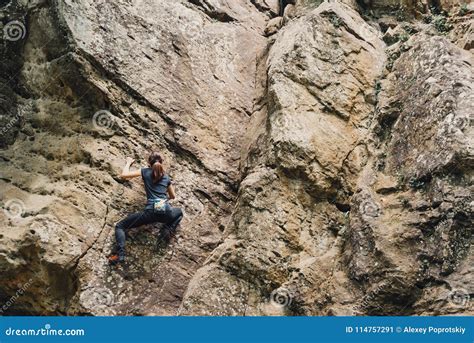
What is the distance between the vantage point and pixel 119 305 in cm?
1273

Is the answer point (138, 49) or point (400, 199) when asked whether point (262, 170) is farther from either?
point (138, 49)

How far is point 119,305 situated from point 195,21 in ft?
26.2

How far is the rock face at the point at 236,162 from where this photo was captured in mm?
12391

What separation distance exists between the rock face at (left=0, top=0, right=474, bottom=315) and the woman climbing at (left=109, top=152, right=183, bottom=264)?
338 mm

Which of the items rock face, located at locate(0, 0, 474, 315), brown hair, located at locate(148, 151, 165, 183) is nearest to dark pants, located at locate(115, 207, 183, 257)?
rock face, located at locate(0, 0, 474, 315)

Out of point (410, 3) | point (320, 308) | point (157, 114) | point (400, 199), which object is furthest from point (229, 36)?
point (320, 308)

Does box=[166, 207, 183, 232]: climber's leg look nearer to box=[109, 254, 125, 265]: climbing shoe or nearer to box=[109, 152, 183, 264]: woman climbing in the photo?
box=[109, 152, 183, 264]: woman climbing

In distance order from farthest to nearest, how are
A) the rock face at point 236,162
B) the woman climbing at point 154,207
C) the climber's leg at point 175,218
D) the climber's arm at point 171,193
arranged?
the climber's arm at point 171,193
the climber's leg at point 175,218
the woman climbing at point 154,207
the rock face at point 236,162

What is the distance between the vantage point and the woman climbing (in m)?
13.1

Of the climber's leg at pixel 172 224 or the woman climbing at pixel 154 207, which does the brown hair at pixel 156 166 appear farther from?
the climber's leg at pixel 172 224

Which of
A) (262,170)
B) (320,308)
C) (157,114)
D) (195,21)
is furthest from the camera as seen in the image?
(195,21)

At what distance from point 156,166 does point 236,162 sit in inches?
105

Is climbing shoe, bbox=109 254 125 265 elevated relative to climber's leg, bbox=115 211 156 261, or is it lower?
lower

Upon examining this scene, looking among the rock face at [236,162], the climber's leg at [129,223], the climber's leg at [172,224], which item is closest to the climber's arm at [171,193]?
the climber's leg at [172,224]
